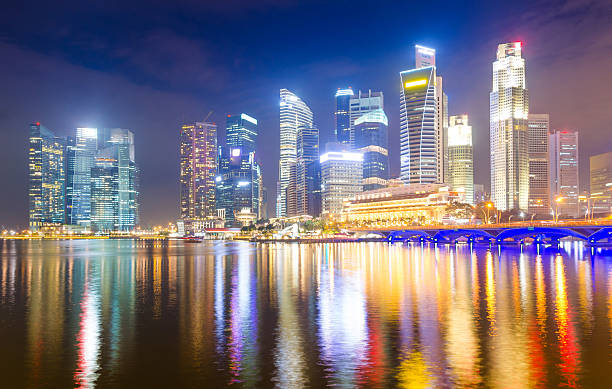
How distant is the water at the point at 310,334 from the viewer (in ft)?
71.7

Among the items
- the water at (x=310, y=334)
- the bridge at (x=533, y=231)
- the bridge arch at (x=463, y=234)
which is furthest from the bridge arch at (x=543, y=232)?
the water at (x=310, y=334)

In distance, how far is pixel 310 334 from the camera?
99.3 feet

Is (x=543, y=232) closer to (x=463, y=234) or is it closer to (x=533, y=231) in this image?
(x=533, y=231)

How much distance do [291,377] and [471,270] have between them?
57.0m

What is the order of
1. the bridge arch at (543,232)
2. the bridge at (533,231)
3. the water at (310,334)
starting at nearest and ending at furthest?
Result: the water at (310,334)
the bridge at (533,231)
the bridge arch at (543,232)

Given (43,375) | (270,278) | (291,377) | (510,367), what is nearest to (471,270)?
(270,278)

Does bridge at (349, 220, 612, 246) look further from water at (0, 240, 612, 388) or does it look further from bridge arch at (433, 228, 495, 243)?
water at (0, 240, 612, 388)

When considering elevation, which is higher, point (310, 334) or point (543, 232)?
point (543, 232)

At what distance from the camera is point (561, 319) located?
114 feet

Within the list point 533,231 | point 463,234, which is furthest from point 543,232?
point 463,234

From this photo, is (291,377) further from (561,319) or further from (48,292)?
(48,292)

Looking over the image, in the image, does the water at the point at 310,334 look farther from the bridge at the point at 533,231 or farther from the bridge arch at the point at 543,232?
the bridge arch at the point at 543,232

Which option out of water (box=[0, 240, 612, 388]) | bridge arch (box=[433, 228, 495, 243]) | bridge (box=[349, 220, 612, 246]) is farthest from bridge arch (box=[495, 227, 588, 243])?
water (box=[0, 240, 612, 388])

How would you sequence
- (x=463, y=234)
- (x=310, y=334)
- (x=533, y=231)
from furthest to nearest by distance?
(x=463, y=234)
(x=533, y=231)
(x=310, y=334)
